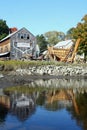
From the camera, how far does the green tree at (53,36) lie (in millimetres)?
177837

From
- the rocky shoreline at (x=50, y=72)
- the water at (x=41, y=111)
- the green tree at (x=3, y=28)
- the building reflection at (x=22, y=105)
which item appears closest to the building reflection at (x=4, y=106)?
the water at (x=41, y=111)

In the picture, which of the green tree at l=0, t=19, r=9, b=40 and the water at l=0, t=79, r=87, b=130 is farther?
the green tree at l=0, t=19, r=9, b=40

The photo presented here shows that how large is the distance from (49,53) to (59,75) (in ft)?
47.6

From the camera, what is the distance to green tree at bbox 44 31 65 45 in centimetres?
17784

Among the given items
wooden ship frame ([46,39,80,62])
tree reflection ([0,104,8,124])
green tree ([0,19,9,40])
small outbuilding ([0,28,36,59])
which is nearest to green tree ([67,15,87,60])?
wooden ship frame ([46,39,80,62])

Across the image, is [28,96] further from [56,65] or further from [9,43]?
[9,43]

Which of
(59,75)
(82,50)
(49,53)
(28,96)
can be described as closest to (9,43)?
(49,53)

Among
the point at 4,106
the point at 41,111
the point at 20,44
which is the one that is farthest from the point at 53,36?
the point at 41,111

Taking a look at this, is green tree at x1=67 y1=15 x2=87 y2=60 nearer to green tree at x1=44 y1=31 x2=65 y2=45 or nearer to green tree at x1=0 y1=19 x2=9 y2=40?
green tree at x1=0 y1=19 x2=9 y2=40

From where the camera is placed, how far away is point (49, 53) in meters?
84.4

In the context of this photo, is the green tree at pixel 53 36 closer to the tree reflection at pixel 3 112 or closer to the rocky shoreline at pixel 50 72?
the rocky shoreline at pixel 50 72

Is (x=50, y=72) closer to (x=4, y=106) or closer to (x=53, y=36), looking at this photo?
(x=4, y=106)

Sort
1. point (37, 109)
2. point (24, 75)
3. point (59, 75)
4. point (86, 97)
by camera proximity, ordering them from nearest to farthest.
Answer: point (37, 109), point (86, 97), point (24, 75), point (59, 75)

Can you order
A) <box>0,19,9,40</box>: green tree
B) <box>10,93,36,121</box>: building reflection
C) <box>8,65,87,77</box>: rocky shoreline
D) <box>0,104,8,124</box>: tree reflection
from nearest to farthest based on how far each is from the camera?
1. <box>0,104,8,124</box>: tree reflection
2. <box>10,93,36,121</box>: building reflection
3. <box>8,65,87,77</box>: rocky shoreline
4. <box>0,19,9,40</box>: green tree
